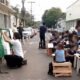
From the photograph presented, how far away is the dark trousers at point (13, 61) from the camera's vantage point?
46.7ft

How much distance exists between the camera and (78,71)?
13.3 metres

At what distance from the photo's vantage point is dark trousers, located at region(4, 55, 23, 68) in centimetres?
1424

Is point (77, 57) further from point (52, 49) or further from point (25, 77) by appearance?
point (52, 49)

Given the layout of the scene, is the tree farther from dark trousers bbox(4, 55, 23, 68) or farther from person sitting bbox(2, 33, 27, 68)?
dark trousers bbox(4, 55, 23, 68)

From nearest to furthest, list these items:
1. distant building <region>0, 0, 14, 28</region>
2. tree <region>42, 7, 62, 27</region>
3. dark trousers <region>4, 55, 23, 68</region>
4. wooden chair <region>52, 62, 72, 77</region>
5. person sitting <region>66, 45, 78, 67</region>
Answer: wooden chair <region>52, 62, 72, 77</region>, dark trousers <region>4, 55, 23, 68</region>, person sitting <region>66, 45, 78, 67</region>, distant building <region>0, 0, 14, 28</region>, tree <region>42, 7, 62, 27</region>

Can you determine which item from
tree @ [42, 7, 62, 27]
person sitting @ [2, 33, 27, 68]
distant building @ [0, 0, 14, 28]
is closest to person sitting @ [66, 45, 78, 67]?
person sitting @ [2, 33, 27, 68]

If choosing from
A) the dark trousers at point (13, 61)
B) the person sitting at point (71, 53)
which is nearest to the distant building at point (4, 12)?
the person sitting at point (71, 53)

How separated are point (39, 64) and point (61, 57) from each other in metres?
3.17

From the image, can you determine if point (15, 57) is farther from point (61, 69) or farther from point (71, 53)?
point (71, 53)

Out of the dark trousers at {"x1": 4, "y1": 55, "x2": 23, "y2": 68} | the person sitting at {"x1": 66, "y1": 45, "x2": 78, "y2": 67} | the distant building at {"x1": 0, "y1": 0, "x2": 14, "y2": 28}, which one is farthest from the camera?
the distant building at {"x1": 0, "y1": 0, "x2": 14, "y2": 28}

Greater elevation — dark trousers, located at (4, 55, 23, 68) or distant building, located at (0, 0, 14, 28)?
distant building, located at (0, 0, 14, 28)

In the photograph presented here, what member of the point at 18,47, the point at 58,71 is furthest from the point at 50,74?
the point at 18,47

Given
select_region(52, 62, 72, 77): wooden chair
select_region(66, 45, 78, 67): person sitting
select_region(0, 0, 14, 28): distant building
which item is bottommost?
select_region(52, 62, 72, 77): wooden chair

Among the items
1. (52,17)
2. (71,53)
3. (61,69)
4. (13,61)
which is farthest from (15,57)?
(52,17)
